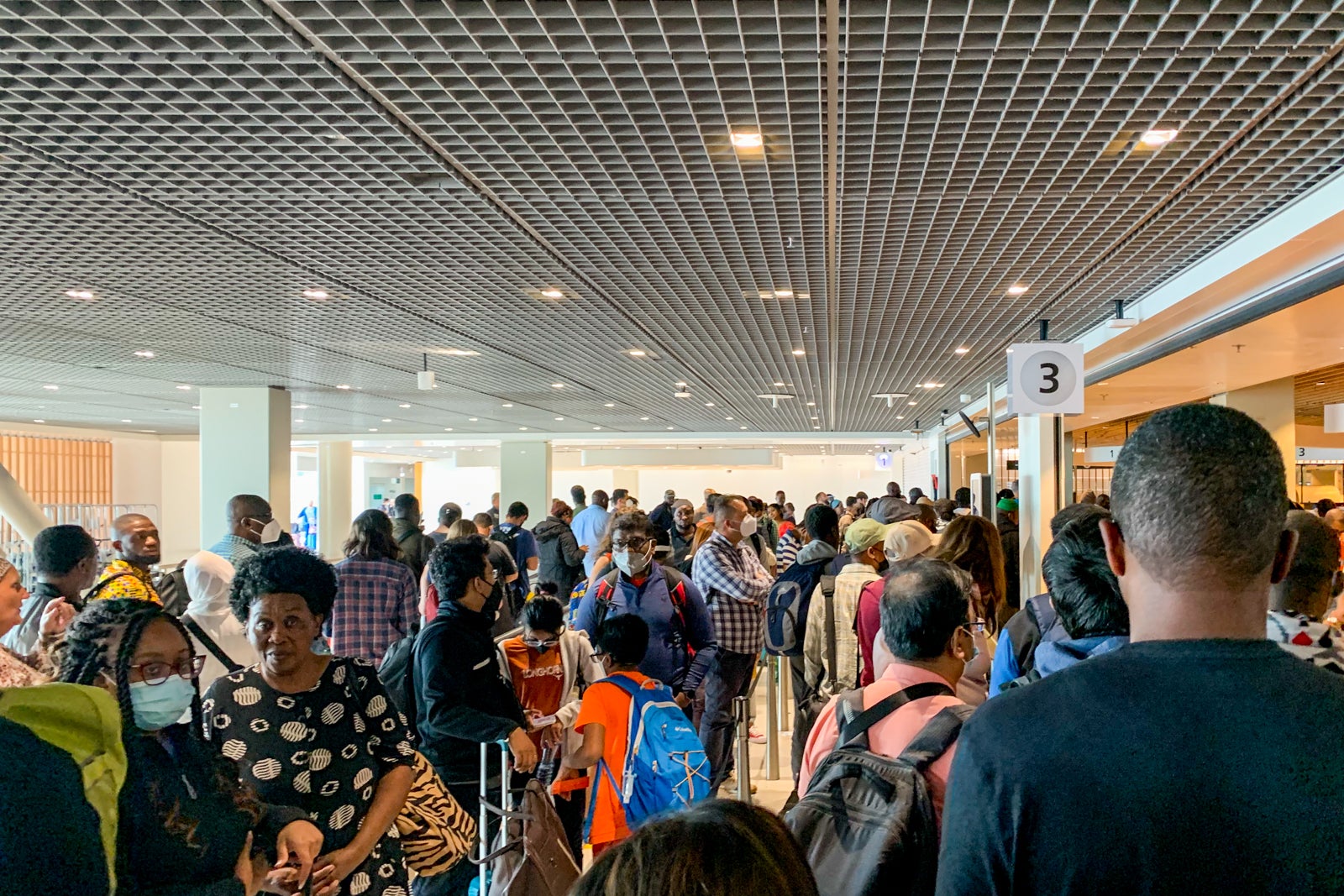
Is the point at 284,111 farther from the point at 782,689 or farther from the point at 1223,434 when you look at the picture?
the point at 782,689

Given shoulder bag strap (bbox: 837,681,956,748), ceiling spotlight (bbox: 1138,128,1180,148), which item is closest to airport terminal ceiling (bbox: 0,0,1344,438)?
ceiling spotlight (bbox: 1138,128,1180,148)

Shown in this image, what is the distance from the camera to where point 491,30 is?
3.10 metres

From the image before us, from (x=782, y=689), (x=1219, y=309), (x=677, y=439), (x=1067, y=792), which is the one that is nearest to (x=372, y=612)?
(x=782, y=689)

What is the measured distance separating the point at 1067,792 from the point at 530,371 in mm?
11758

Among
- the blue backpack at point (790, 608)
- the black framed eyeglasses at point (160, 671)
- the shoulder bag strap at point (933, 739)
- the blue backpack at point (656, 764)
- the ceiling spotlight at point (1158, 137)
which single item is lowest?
the blue backpack at point (656, 764)

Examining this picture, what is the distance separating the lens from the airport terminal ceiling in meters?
3.12

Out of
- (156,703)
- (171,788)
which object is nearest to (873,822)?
(171,788)

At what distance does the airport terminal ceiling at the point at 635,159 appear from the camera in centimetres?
312

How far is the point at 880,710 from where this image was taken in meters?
1.89

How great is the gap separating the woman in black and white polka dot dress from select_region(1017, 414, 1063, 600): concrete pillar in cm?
839

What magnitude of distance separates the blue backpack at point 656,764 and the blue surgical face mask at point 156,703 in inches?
72.6

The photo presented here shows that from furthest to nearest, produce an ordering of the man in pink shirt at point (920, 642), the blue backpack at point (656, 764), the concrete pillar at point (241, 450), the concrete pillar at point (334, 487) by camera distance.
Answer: the concrete pillar at point (334, 487)
the concrete pillar at point (241, 450)
the blue backpack at point (656, 764)
the man in pink shirt at point (920, 642)

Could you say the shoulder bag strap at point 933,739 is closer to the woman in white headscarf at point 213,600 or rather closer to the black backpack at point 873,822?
the black backpack at point 873,822

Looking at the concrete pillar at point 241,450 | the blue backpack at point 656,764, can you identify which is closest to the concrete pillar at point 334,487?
the concrete pillar at point 241,450
